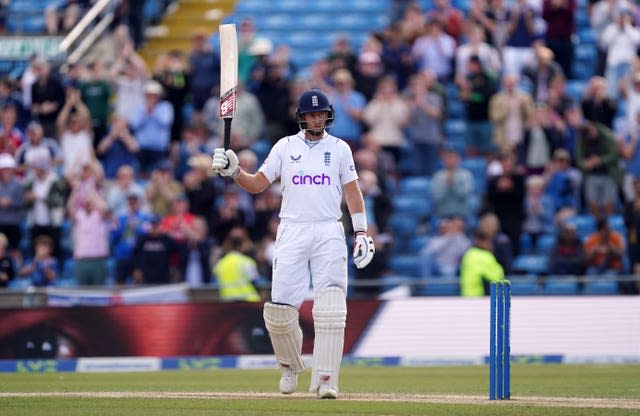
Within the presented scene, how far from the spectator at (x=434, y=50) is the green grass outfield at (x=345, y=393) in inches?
262

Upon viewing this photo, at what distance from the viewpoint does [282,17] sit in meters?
27.7

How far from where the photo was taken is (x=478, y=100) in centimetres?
2275

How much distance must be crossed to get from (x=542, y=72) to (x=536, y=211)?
2.78 metres

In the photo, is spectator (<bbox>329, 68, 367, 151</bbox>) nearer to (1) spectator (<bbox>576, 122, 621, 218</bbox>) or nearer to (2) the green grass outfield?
(1) spectator (<bbox>576, 122, 621, 218</bbox>)

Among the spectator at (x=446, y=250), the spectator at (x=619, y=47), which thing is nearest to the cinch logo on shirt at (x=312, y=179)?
the spectator at (x=446, y=250)

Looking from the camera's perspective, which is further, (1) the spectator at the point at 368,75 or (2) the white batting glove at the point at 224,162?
(1) the spectator at the point at 368,75

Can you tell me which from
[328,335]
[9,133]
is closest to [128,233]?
[9,133]

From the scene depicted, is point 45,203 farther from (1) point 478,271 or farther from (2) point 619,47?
(2) point 619,47

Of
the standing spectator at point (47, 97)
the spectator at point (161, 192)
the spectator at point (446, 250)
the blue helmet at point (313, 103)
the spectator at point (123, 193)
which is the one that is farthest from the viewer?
the standing spectator at point (47, 97)

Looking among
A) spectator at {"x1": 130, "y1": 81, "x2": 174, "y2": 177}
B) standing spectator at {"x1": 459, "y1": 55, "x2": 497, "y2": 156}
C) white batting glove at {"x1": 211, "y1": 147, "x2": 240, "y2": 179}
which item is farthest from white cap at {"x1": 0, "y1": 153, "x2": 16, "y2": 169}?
white batting glove at {"x1": 211, "y1": 147, "x2": 240, "y2": 179}

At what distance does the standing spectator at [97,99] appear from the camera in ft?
79.3

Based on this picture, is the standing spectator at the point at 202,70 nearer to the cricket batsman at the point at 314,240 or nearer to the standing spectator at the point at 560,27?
the standing spectator at the point at 560,27

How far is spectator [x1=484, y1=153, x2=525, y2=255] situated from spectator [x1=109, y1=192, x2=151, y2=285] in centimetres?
512

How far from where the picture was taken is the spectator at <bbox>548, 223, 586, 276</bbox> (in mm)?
20328
